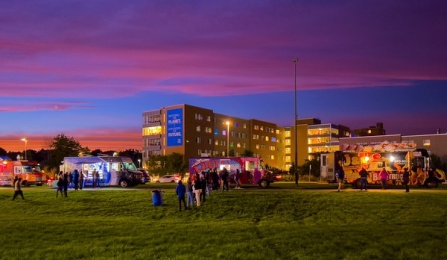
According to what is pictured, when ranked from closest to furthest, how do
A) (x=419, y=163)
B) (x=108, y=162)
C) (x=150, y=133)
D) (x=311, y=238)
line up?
(x=311, y=238)
(x=419, y=163)
(x=108, y=162)
(x=150, y=133)

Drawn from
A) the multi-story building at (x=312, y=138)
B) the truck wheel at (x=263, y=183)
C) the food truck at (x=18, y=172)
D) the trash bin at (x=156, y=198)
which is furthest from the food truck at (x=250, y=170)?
the multi-story building at (x=312, y=138)

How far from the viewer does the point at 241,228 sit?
70.5 ft

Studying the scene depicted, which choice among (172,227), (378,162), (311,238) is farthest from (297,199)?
(378,162)

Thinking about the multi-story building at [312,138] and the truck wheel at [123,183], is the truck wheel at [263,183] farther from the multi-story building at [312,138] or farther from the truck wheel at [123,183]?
the multi-story building at [312,138]

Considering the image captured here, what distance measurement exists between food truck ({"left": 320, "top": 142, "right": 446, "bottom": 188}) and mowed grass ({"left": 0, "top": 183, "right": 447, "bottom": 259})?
521 inches

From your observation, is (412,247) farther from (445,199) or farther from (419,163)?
(419,163)

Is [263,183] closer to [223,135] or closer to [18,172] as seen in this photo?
[18,172]

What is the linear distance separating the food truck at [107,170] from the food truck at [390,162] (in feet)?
68.9

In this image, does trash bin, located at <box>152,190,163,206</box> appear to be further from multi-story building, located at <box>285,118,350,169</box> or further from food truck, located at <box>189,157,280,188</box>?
multi-story building, located at <box>285,118,350,169</box>

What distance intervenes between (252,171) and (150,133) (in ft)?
277

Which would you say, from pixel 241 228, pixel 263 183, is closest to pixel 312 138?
pixel 263 183

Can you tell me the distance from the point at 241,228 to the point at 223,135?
117m

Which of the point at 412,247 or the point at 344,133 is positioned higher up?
the point at 344,133

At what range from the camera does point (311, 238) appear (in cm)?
1784
